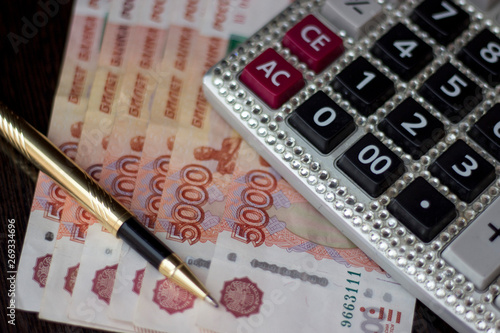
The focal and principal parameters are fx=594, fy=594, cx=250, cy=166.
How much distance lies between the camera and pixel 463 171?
413 millimetres

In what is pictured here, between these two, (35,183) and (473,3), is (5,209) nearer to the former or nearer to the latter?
(35,183)

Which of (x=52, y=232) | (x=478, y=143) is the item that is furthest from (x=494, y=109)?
(x=52, y=232)

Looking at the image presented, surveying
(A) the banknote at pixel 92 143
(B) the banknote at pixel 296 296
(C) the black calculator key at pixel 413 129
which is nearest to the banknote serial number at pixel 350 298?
(B) the banknote at pixel 296 296

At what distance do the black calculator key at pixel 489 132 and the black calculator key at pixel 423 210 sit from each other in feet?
0.18

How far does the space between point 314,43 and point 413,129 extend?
0.10 meters

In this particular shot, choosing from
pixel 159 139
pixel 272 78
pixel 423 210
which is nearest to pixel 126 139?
pixel 159 139

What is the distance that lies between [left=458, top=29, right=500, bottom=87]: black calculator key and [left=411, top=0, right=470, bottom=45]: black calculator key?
2 cm

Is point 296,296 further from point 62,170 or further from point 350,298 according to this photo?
point 62,170

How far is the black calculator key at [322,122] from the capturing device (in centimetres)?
43

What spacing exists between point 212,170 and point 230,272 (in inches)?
3.4

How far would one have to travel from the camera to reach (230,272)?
0.44 meters

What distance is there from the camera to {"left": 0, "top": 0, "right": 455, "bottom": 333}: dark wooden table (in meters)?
0.43

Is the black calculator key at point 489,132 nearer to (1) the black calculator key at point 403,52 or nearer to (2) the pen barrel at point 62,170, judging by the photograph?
(1) the black calculator key at point 403,52

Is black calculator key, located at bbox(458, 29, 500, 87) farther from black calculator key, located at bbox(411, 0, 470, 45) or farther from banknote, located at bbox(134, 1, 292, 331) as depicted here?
banknote, located at bbox(134, 1, 292, 331)
